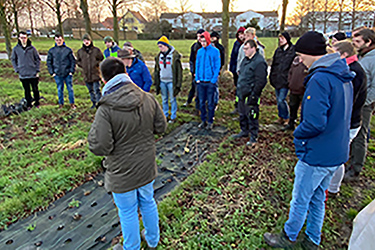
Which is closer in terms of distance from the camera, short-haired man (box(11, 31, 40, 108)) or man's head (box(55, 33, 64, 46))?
man's head (box(55, 33, 64, 46))

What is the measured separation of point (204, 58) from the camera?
6.00m

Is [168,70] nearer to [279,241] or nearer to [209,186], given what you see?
[209,186]

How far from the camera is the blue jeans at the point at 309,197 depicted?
2.63m

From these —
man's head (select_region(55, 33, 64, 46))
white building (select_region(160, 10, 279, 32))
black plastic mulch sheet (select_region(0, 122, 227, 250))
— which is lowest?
black plastic mulch sheet (select_region(0, 122, 227, 250))

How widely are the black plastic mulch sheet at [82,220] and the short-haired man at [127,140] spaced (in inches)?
31.3

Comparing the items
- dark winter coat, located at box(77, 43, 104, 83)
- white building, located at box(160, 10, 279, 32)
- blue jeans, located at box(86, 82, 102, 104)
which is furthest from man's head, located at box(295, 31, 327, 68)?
white building, located at box(160, 10, 279, 32)

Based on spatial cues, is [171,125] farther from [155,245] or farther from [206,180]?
[155,245]

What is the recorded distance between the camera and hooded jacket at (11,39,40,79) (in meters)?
7.30

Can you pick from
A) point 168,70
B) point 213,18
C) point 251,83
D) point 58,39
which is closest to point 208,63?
point 168,70

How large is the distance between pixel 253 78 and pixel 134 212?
3535 millimetres

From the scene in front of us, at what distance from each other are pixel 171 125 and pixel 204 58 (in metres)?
1.88

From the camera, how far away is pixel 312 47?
2535 mm

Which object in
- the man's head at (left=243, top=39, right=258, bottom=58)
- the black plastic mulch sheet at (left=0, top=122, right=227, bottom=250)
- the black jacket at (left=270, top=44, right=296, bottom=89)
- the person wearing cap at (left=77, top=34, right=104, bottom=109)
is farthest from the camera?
the person wearing cap at (left=77, top=34, right=104, bottom=109)

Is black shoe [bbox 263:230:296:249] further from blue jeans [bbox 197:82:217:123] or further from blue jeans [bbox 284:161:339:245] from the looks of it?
blue jeans [bbox 197:82:217:123]
